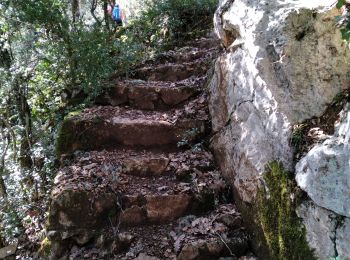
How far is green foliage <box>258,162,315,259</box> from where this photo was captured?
262 centimetres

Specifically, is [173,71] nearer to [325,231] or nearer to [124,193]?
[124,193]

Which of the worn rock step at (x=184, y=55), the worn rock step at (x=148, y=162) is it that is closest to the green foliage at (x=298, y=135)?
the worn rock step at (x=148, y=162)

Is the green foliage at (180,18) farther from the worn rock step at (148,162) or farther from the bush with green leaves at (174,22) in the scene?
the worn rock step at (148,162)

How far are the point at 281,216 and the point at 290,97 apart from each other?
1012 mm

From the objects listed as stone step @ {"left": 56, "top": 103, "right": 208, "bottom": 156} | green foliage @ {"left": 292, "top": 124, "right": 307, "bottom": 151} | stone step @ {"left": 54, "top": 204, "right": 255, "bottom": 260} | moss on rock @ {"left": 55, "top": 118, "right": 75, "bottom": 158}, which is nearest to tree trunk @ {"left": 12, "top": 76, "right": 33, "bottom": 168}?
moss on rock @ {"left": 55, "top": 118, "right": 75, "bottom": 158}

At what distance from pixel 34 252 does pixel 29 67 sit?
108 inches

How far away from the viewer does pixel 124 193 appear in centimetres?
382

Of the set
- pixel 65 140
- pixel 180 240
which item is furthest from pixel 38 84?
pixel 180 240

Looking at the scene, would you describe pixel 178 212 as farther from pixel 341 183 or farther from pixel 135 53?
pixel 135 53

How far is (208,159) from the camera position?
432 cm

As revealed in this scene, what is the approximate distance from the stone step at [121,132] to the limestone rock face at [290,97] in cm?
92

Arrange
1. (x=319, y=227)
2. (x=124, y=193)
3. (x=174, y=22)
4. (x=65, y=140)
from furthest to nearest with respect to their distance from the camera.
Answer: (x=174, y=22) → (x=65, y=140) → (x=124, y=193) → (x=319, y=227)

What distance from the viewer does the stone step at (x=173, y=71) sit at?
6066mm

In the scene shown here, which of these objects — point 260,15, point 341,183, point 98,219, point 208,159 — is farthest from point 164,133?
point 341,183
